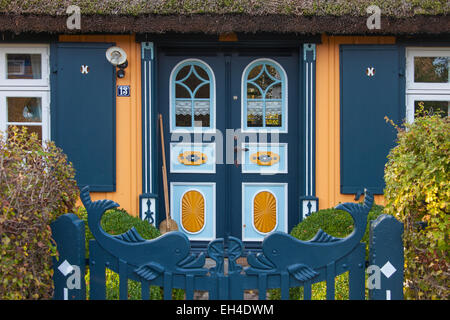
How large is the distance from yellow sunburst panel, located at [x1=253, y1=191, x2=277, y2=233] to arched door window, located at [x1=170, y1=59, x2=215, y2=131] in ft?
3.62

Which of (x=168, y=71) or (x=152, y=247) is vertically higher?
(x=168, y=71)

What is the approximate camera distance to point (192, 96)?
221 inches

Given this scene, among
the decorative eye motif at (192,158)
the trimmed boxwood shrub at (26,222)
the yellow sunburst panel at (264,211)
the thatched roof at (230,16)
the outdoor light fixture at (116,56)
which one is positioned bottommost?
the yellow sunburst panel at (264,211)

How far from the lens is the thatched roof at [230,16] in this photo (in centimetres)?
492

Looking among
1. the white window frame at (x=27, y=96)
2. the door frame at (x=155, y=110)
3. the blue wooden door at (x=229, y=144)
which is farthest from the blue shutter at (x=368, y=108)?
the white window frame at (x=27, y=96)

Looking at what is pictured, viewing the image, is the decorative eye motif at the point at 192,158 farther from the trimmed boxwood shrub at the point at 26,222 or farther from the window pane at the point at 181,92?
the trimmed boxwood shrub at the point at 26,222

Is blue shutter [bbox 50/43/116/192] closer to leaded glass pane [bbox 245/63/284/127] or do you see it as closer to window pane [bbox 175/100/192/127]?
window pane [bbox 175/100/192/127]

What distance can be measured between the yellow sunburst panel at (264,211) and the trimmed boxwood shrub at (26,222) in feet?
11.1

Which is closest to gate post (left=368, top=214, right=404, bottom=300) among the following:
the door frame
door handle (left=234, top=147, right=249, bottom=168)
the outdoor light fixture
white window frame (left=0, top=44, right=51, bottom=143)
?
the door frame

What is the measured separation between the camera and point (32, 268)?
217 centimetres

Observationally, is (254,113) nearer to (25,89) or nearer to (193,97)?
(193,97)

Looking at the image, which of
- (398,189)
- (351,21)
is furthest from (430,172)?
(351,21)

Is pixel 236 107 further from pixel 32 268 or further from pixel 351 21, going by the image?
pixel 32 268

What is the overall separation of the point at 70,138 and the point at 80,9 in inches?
58.4
